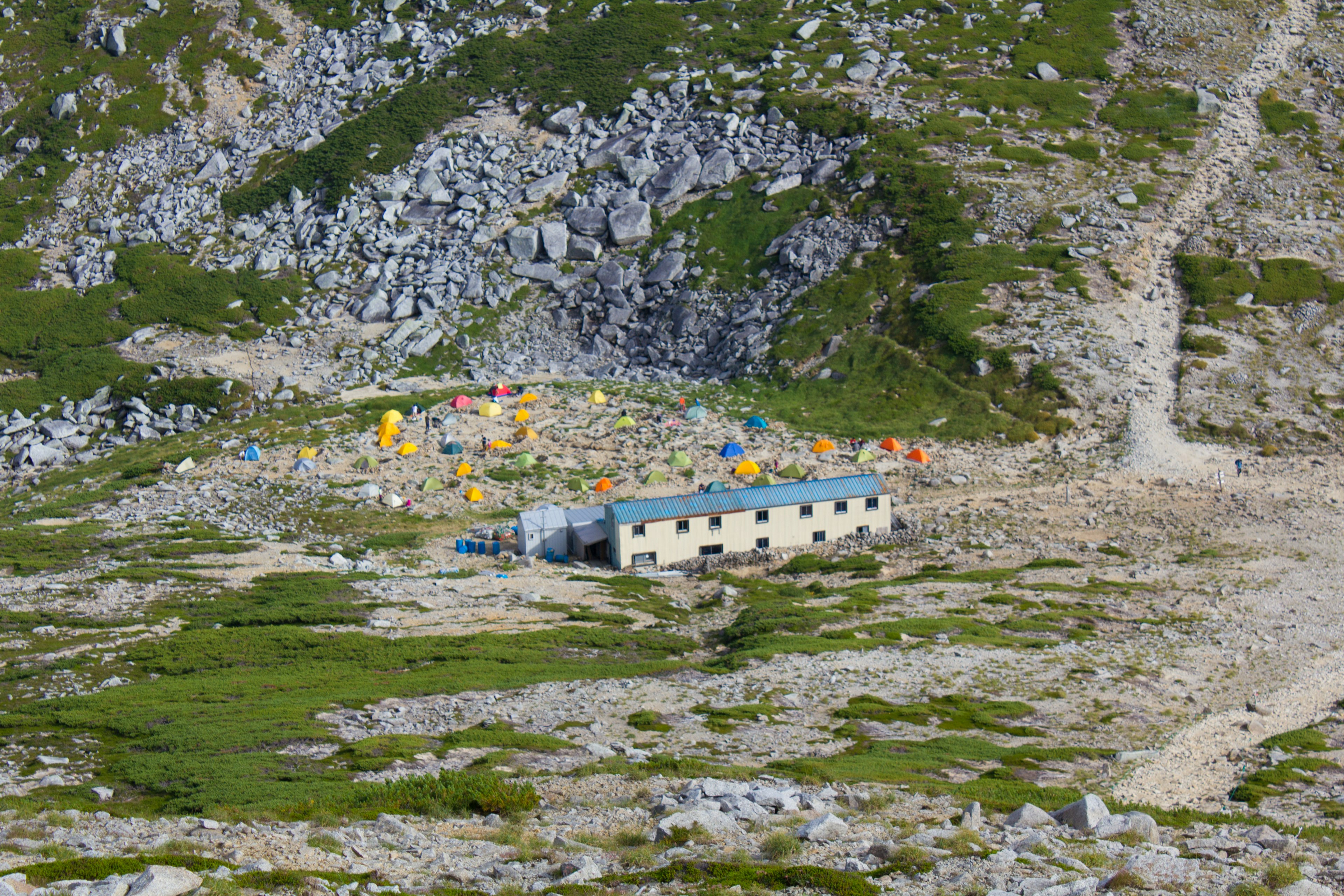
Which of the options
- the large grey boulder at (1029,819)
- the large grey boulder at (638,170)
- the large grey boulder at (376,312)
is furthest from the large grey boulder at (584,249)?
the large grey boulder at (1029,819)

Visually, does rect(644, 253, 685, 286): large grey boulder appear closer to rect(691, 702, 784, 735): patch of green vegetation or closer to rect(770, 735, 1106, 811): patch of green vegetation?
rect(691, 702, 784, 735): patch of green vegetation

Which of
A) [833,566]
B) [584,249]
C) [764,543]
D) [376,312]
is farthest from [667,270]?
[833,566]

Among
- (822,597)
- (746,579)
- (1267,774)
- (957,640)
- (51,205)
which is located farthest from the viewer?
(51,205)

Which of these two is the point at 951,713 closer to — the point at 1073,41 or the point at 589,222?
the point at 589,222

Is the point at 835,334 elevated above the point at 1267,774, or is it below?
above

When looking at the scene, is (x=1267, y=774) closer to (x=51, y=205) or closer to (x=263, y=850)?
(x=263, y=850)

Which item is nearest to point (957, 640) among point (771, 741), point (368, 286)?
point (771, 741)
